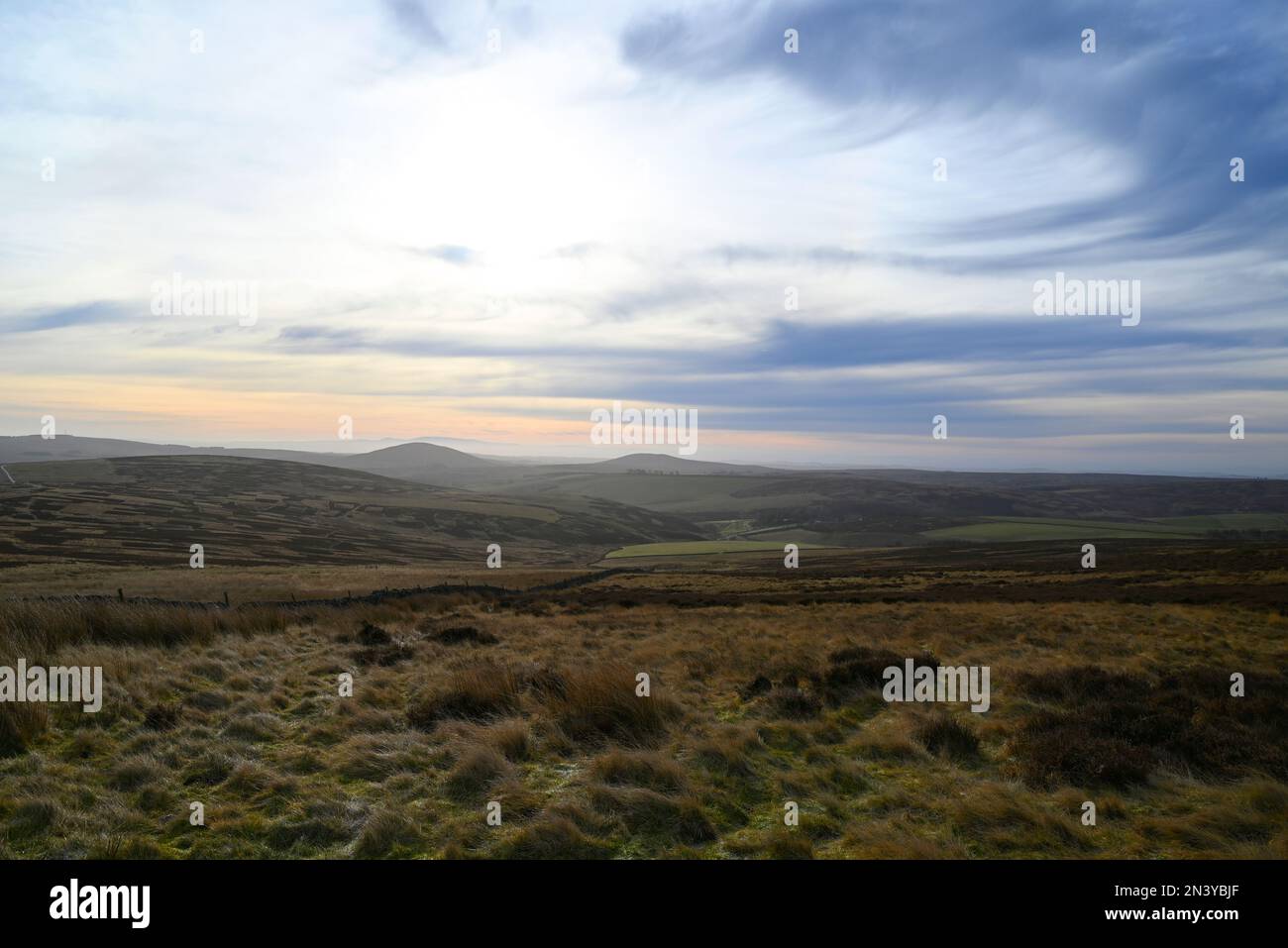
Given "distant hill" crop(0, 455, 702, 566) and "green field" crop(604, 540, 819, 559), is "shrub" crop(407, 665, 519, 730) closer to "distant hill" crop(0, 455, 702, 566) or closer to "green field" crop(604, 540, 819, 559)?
"distant hill" crop(0, 455, 702, 566)

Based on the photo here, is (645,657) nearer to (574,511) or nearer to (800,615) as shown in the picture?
(800,615)

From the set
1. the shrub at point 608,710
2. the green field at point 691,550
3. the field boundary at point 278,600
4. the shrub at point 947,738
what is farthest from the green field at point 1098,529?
the shrub at point 608,710

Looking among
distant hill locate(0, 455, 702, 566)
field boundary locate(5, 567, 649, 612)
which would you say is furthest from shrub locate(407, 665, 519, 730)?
distant hill locate(0, 455, 702, 566)

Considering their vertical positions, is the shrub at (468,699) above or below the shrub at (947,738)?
above

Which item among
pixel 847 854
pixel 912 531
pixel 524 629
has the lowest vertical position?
pixel 912 531

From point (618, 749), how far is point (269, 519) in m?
119

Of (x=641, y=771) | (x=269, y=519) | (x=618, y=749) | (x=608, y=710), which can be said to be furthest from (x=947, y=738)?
(x=269, y=519)

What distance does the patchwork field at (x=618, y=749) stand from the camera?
5.45 metres

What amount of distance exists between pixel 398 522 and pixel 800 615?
11882cm

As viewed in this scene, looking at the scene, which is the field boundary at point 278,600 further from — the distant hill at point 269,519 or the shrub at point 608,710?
the distant hill at point 269,519

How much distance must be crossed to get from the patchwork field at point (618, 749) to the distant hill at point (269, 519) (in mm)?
58838

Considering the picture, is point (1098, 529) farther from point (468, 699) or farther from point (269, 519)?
point (269, 519)

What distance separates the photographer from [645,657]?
45.2 feet
